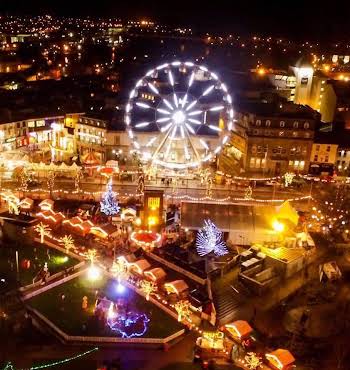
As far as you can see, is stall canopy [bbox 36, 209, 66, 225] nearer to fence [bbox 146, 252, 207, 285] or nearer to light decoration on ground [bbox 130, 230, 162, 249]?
light decoration on ground [bbox 130, 230, 162, 249]

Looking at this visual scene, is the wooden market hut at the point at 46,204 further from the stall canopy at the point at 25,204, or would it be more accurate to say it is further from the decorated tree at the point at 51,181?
the decorated tree at the point at 51,181

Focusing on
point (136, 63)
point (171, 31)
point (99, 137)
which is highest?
point (171, 31)

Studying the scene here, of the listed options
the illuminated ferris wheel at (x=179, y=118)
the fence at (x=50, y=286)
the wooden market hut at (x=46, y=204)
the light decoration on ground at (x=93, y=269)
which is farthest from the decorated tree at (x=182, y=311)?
the illuminated ferris wheel at (x=179, y=118)

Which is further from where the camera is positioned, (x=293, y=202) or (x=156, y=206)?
(x=293, y=202)

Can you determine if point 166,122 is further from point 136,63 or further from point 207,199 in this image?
point 136,63

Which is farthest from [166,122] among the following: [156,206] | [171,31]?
[171,31]

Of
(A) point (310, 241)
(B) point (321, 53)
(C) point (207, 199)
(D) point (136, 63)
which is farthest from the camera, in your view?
(D) point (136, 63)

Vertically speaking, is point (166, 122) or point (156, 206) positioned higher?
point (166, 122)

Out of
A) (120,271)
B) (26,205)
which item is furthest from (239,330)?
(26,205)
